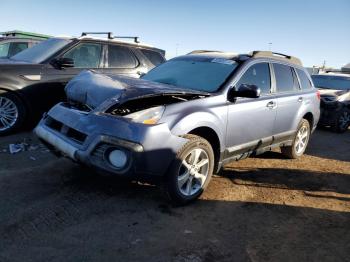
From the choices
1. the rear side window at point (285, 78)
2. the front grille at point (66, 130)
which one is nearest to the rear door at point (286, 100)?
the rear side window at point (285, 78)

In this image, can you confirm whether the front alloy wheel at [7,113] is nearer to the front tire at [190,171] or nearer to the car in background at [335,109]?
the front tire at [190,171]

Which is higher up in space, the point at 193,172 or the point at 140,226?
Answer: the point at 193,172

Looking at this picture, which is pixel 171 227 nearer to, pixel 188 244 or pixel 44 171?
pixel 188 244

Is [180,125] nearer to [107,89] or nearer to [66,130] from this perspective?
[107,89]

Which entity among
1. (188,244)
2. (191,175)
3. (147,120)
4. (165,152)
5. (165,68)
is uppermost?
(165,68)

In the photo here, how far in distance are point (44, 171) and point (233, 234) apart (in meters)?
2.60

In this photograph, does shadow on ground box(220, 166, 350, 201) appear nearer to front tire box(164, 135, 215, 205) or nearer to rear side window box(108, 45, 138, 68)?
front tire box(164, 135, 215, 205)

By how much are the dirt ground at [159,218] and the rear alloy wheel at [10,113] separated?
2.78 feet

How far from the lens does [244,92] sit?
4215 millimetres

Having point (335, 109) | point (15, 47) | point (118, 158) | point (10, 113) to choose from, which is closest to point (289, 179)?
point (118, 158)

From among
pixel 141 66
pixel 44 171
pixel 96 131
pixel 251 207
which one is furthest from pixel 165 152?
pixel 141 66

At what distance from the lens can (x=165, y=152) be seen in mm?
3529

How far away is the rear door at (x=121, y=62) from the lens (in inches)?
281

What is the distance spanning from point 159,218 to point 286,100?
119 inches
